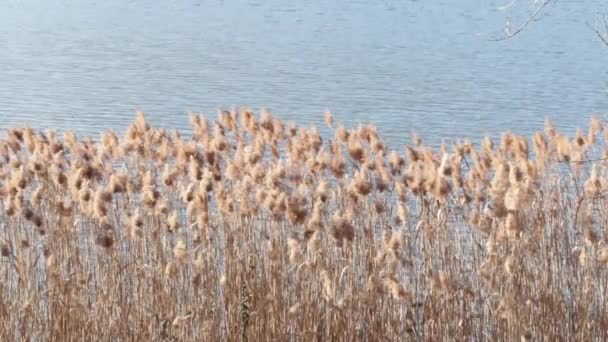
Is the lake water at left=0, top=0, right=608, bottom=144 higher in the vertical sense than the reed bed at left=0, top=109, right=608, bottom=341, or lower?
higher

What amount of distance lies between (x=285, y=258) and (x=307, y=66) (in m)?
10.1

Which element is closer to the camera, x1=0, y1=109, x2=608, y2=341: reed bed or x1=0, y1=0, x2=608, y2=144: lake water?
x1=0, y1=109, x2=608, y2=341: reed bed

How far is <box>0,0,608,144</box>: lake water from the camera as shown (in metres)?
12.3

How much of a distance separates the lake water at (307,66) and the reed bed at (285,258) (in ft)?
12.5

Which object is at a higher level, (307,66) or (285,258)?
(307,66)

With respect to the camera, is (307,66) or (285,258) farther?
(307,66)

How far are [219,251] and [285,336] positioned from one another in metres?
0.53

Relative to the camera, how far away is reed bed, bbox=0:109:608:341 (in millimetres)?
5258

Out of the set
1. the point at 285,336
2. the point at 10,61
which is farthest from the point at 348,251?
the point at 10,61

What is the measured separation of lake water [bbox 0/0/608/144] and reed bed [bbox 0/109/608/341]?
382 centimetres

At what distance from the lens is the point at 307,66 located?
15.4 m

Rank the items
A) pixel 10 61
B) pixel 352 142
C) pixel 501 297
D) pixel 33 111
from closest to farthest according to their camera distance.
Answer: pixel 501 297 < pixel 352 142 < pixel 33 111 < pixel 10 61

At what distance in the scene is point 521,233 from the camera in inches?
212

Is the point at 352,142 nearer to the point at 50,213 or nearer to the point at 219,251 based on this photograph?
the point at 219,251
